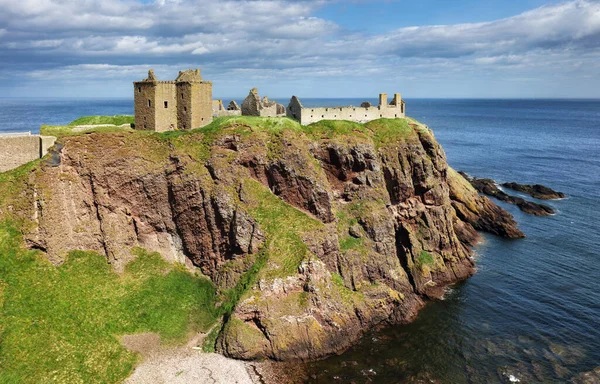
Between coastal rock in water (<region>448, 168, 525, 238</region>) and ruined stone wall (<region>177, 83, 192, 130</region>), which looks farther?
coastal rock in water (<region>448, 168, 525, 238</region>)

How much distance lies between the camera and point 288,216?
170 ft

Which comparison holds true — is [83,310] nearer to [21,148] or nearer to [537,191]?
[21,148]

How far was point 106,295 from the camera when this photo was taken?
45.7 m

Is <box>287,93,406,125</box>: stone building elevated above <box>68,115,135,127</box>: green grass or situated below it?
above

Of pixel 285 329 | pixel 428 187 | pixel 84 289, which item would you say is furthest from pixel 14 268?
pixel 428 187

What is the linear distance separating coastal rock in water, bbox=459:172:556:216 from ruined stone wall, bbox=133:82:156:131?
73805mm

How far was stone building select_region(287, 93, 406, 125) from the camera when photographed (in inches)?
2470

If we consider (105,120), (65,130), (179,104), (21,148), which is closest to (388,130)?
(179,104)

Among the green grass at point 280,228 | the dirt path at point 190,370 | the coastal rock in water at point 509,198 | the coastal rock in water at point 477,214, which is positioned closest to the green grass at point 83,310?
the dirt path at point 190,370

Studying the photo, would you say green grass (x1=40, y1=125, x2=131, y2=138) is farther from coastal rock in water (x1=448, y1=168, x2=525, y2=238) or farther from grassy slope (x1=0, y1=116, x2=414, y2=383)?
coastal rock in water (x1=448, y1=168, x2=525, y2=238)

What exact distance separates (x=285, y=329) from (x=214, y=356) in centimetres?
745

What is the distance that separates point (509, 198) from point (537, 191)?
413 inches

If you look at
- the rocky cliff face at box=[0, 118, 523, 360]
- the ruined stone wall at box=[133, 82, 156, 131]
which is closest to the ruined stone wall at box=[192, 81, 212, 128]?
the rocky cliff face at box=[0, 118, 523, 360]

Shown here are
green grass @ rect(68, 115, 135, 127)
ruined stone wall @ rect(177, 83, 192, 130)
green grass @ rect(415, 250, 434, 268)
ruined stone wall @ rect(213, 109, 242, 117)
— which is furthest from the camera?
ruined stone wall @ rect(213, 109, 242, 117)
